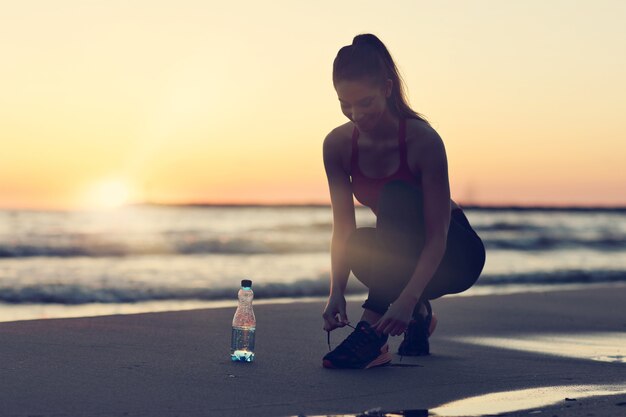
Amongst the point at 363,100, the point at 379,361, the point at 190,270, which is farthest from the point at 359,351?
the point at 190,270

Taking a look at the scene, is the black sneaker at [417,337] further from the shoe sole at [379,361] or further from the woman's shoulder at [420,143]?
the woman's shoulder at [420,143]

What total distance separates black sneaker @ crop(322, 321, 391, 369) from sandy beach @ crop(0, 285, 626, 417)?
53 millimetres

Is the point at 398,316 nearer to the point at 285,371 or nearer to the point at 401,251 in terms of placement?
the point at 401,251

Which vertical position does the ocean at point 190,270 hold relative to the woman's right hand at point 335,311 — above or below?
above

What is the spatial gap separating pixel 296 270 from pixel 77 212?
32.4m

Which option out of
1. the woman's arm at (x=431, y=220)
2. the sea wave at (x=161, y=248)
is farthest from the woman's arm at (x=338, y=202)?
the sea wave at (x=161, y=248)

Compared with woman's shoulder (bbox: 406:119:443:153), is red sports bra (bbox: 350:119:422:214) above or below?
below

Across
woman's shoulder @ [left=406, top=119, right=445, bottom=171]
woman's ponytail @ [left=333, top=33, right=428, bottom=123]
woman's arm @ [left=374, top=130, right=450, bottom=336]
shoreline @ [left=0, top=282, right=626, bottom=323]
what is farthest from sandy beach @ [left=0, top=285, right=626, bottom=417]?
shoreline @ [left=0, top=282, right=626, bottom=323]

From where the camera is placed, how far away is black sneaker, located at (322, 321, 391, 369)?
158 inches

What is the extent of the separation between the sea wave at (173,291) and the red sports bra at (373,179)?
4641mm

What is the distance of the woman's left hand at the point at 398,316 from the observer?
3.77m

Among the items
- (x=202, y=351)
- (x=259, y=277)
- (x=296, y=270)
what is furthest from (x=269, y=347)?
(x=296, y=270)

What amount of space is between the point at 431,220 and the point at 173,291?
19.6 ft

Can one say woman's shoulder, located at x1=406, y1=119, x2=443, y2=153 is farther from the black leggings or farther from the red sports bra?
the black leggings
